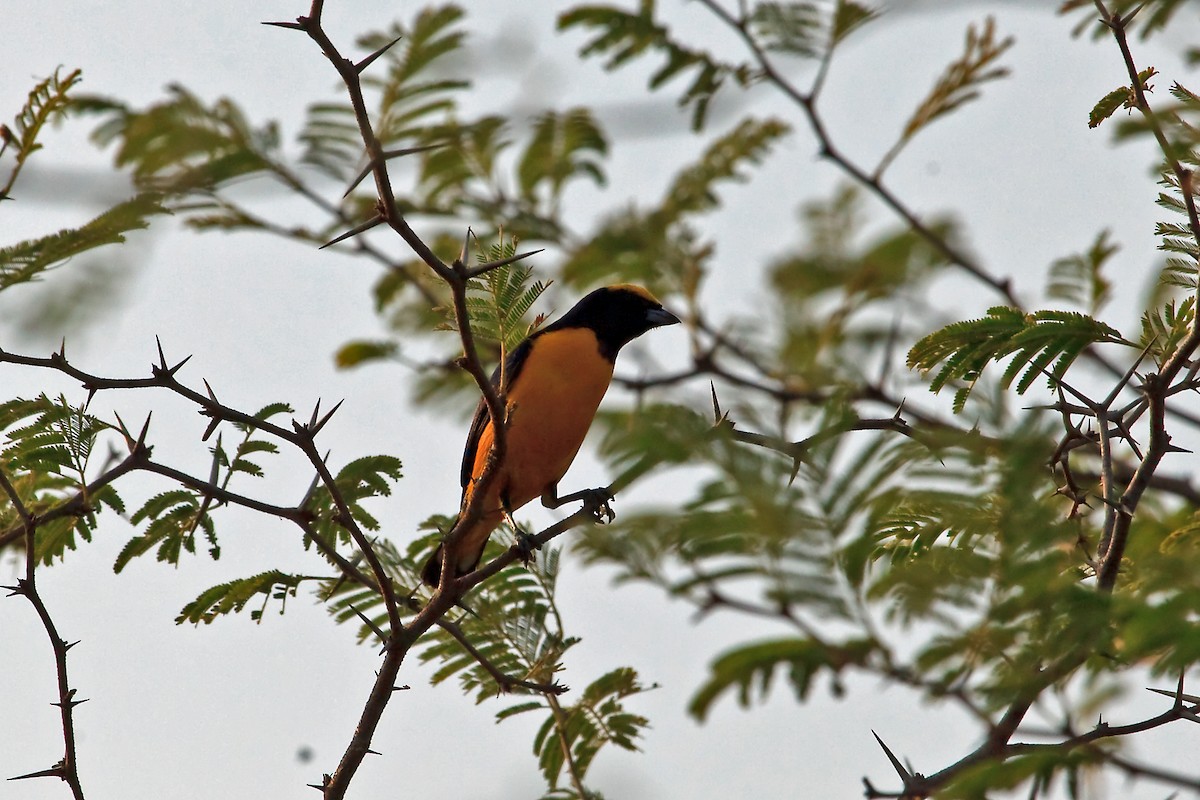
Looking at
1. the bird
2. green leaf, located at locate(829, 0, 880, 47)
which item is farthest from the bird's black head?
green leaf, located at locate(829, 0, 880, 47)

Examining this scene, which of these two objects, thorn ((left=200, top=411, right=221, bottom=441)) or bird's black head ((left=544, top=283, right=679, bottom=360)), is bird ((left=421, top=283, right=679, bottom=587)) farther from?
thorn ((left=200, top=411, right=221, bottom=441))

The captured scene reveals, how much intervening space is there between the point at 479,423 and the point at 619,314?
46.4 inches

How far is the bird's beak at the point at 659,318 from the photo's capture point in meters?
7.19

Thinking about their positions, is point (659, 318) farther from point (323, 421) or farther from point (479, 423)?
point (323, 421)

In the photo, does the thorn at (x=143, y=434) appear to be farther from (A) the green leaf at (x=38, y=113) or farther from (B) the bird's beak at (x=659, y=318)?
(B) the bird's beak at (x=659, y=318)

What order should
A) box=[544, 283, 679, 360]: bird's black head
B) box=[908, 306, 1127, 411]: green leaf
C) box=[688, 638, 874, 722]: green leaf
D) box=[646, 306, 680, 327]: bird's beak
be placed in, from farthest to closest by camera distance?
1. box=[646, 306, 680, 327]: bird's beak
2. box=[544, 283, 679, 360]: bird's black head
3. box=[908, 306, 1127, 411]: green leaf
4. box=[688, 638, 874, 722]: green leaf

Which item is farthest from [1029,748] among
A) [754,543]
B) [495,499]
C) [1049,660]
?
[495,499]

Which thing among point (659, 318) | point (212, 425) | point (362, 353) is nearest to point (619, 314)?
point (659, 318)

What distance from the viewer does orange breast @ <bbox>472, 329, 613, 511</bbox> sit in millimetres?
6000

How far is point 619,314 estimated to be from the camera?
713 cm

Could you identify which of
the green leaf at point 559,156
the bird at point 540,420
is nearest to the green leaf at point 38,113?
the bird at point 540,420

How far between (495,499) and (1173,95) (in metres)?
3.63

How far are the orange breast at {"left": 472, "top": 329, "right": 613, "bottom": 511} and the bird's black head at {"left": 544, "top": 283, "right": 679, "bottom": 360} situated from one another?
0.60m

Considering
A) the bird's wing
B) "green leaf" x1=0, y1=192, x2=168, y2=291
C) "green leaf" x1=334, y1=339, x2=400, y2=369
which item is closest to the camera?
"green leaf" x1=0, y1=192, x2=168, y2=291
